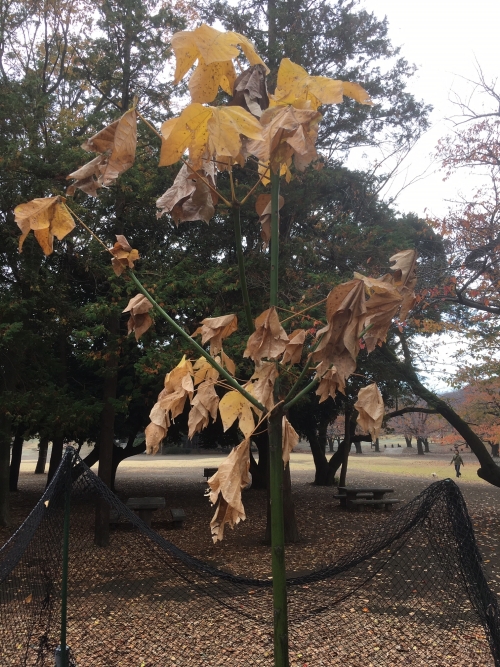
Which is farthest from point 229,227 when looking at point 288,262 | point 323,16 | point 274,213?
point 274,213

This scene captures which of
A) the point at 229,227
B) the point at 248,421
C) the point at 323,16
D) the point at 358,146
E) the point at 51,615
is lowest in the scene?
the point at 51,615

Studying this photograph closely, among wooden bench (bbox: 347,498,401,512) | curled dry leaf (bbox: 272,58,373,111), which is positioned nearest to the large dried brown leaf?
curled dry leaf (bbox: 272,58,373,111)

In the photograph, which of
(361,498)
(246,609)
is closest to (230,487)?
(246,609)

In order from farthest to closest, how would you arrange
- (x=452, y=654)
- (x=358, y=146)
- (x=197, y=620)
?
(x=358, y=146)
(x=197, y=620)
(x=452, y=654)

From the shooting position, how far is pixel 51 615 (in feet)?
13.1

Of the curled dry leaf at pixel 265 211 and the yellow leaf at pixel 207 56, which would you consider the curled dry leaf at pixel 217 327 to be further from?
the yellow leaf at pixel 207 56

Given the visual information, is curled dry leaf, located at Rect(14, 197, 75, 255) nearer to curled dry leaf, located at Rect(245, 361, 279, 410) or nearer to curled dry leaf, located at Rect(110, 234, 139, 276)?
curled dry leaf, located at Rect(110, 234, 139, 276)

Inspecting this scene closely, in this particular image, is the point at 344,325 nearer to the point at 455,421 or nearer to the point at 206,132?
the point at 206,132

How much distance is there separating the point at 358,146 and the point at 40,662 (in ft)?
34.6

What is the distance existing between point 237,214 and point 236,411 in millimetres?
593

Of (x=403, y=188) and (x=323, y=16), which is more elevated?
(x=323, y=16)

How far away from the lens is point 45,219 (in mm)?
1484

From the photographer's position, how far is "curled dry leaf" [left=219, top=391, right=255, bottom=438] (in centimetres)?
167

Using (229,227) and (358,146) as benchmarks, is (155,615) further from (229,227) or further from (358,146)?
(358,146)
